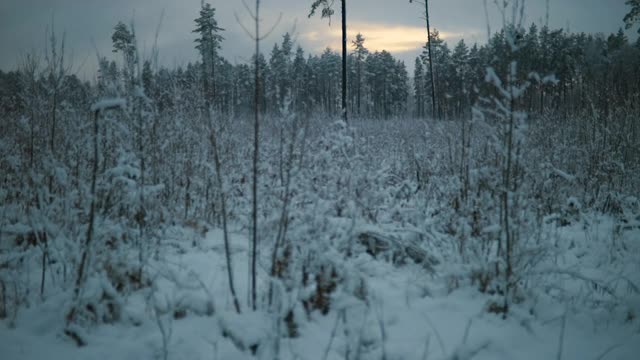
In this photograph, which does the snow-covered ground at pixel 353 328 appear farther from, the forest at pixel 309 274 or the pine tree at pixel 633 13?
the pine tree at pixel 633 13

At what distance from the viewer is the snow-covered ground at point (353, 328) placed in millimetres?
1973

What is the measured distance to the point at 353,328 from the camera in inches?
84.7

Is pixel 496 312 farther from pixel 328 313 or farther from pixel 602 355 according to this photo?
pixel 328 313

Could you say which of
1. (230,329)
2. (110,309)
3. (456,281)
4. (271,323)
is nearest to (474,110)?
(456,281)

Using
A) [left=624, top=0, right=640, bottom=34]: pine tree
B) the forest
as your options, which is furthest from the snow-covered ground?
[left=624, top=0, right=640, bottom=34]: pine tree

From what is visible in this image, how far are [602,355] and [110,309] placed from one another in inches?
Result: 117

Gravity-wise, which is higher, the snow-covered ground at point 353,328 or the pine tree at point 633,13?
the pine tree at point 633,13

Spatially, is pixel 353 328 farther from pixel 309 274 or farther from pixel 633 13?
pixel 633 13

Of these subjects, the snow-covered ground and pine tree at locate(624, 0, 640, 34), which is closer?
the snow-covered ground

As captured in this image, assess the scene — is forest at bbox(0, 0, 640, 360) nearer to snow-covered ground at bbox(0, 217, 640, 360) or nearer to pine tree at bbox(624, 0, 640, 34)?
snow-covered ground at bbox(0, 217, 640, 360)

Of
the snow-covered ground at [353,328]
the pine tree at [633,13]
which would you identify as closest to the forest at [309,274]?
the snow-covered ground at [353,328]

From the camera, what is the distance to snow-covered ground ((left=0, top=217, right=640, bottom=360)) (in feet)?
6.47

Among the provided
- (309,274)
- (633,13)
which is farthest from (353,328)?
(633,13)

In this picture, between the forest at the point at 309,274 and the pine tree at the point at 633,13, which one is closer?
the forest at the point at 309,274
